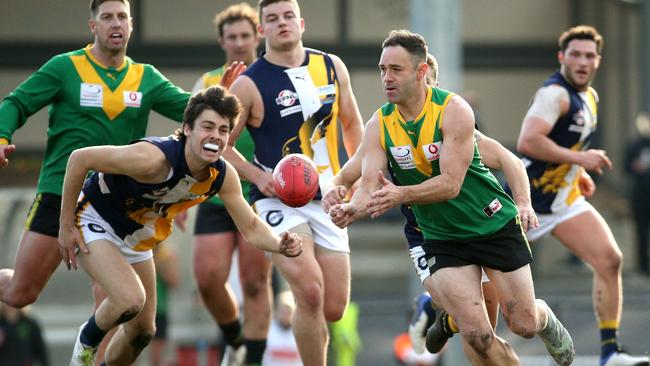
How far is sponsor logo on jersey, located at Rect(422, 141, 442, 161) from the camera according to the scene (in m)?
8.02

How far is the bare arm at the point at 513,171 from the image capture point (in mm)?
8516

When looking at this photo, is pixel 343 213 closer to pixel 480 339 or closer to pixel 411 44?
pixel 411 44

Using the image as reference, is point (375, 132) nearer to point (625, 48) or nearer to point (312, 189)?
point (312, 189)

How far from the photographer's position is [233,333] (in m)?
10.6

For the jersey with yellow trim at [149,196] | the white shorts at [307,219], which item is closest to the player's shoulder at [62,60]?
the jersey with yellow trim at [149,196]

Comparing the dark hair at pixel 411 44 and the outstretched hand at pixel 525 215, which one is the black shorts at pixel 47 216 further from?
the outstretched hand at pixel 525 215

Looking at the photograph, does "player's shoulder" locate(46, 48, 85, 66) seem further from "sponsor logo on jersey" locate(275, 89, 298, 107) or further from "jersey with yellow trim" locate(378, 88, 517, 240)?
"jersey with yellow trim" locate(378, 88, 517, 240)

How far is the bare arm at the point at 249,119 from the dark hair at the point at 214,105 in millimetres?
891

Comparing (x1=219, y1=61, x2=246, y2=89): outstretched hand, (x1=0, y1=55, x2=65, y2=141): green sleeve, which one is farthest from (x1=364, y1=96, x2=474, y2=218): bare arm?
(x1=0, y1=55, x2=65, y2=141): green sleeve

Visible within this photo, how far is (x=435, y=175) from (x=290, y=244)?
1.03 m

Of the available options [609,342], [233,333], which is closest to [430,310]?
[609,342]

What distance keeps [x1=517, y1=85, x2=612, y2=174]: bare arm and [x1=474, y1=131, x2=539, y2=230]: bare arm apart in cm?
126

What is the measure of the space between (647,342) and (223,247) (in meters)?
6.16

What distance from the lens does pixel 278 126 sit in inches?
365
